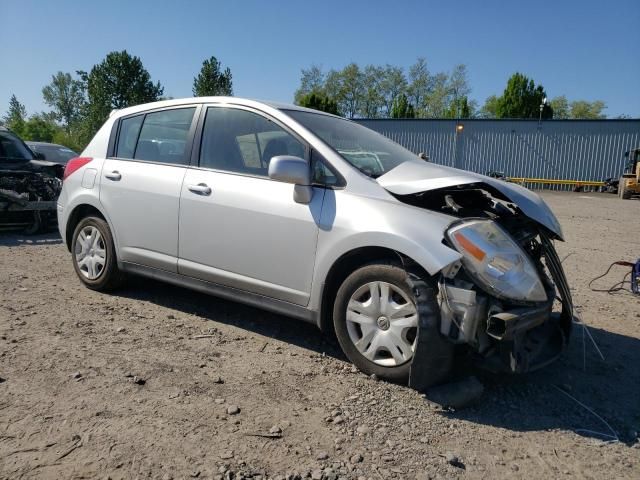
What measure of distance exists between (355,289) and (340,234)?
37 centimetres

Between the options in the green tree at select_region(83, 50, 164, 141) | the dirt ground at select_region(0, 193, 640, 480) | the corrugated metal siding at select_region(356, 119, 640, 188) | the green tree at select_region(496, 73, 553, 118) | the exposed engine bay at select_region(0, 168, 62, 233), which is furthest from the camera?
the green tree at select_region(496, 73, 553, 118)

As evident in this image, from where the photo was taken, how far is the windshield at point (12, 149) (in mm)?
9180

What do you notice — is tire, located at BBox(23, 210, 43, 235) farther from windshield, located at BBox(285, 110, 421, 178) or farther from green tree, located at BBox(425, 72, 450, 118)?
green tree, located at BBox(425, 72, 450, 118)

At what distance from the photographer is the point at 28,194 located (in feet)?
26.7

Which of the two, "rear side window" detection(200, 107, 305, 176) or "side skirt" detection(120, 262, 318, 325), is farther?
"rear side window" detection(200, 107, 305, 176)

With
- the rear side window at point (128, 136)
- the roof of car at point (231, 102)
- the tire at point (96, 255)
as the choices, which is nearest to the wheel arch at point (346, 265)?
the roof of car at point (231, 102)

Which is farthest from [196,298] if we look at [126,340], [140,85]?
[140,85]

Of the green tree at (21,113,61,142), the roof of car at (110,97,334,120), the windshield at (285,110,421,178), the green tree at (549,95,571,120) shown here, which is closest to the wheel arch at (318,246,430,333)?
the windshield at (285,110,421,178)

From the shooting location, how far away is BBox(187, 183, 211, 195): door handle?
4.00 meters

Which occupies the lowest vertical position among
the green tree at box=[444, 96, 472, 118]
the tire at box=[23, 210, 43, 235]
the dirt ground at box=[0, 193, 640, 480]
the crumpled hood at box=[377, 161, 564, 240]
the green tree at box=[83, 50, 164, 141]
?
the dirt ground at box=[0, 193, 640, 480]

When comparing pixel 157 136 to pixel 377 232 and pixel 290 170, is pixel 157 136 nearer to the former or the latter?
pixel 290 170

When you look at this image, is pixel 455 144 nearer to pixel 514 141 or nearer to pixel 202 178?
pixel 514 141

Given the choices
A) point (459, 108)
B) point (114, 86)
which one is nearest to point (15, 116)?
point (114, 86)

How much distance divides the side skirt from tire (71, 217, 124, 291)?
208 mm
